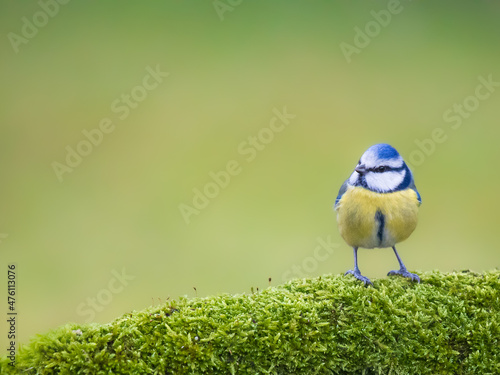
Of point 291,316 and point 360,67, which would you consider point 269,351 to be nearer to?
point 291,316

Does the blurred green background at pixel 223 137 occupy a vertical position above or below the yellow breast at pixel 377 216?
above

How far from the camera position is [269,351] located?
2078 millimetres

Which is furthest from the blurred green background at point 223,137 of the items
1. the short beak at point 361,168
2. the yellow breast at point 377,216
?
the short beak at point 361,168

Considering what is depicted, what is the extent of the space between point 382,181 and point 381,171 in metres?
0.07

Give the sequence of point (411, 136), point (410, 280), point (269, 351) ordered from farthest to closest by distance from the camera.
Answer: point (411, 136) < point (410, 280) < point (269, 351)

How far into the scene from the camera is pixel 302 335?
2139mm

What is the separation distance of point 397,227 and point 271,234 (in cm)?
290

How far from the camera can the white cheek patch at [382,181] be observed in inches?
105

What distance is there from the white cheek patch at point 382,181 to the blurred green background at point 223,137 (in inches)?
72.3

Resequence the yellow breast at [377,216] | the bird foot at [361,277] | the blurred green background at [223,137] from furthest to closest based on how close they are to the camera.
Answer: the blurred green background at [223,137], the yellow breast at [377,216], the bird foot at [361,277]

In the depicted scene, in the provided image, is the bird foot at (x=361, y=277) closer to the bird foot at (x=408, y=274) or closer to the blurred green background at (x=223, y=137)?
the bird foot at (x=408, y=274)

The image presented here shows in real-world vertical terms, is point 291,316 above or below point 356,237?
below

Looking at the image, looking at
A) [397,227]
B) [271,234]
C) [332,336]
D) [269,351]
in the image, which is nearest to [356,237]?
[397,227]

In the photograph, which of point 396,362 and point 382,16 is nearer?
point 396,362
